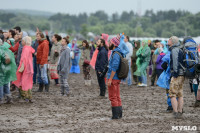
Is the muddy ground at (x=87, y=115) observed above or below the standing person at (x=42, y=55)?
below

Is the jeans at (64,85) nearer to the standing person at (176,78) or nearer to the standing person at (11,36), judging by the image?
the standing person at (11,36)

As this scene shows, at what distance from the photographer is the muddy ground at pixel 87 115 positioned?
747 centimetres

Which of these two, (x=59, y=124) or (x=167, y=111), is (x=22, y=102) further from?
(x=167, y=111)

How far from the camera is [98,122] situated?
8062mm

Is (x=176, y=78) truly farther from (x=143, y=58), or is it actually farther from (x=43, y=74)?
(x=143, y=58)

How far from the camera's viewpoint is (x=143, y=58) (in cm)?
1580

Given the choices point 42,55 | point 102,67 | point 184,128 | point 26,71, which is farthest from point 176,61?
point 42,55

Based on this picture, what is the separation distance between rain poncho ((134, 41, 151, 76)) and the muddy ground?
3.04 m

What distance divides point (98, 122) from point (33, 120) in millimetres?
1415

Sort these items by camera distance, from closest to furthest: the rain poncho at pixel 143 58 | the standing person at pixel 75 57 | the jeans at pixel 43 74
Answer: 1. the jeans at pixel 43 74
2. the rain poncho at pixel 143 58
3. the standing person at pixel 75 57

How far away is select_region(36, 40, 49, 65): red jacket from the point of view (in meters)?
12.3

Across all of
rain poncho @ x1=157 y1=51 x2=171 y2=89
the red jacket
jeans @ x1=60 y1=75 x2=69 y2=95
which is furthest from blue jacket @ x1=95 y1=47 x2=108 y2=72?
rain poncho @ x1=157 y1=51 x2=171 y2=89

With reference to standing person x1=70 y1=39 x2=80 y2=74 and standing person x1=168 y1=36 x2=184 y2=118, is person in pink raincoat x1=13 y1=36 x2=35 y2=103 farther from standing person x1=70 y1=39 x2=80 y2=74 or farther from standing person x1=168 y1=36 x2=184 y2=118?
standing person x1=70 y1=39 x2=80 y2=74

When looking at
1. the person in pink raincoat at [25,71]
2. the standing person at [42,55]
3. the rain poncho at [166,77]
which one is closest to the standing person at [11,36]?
the standing person at [42,55]
